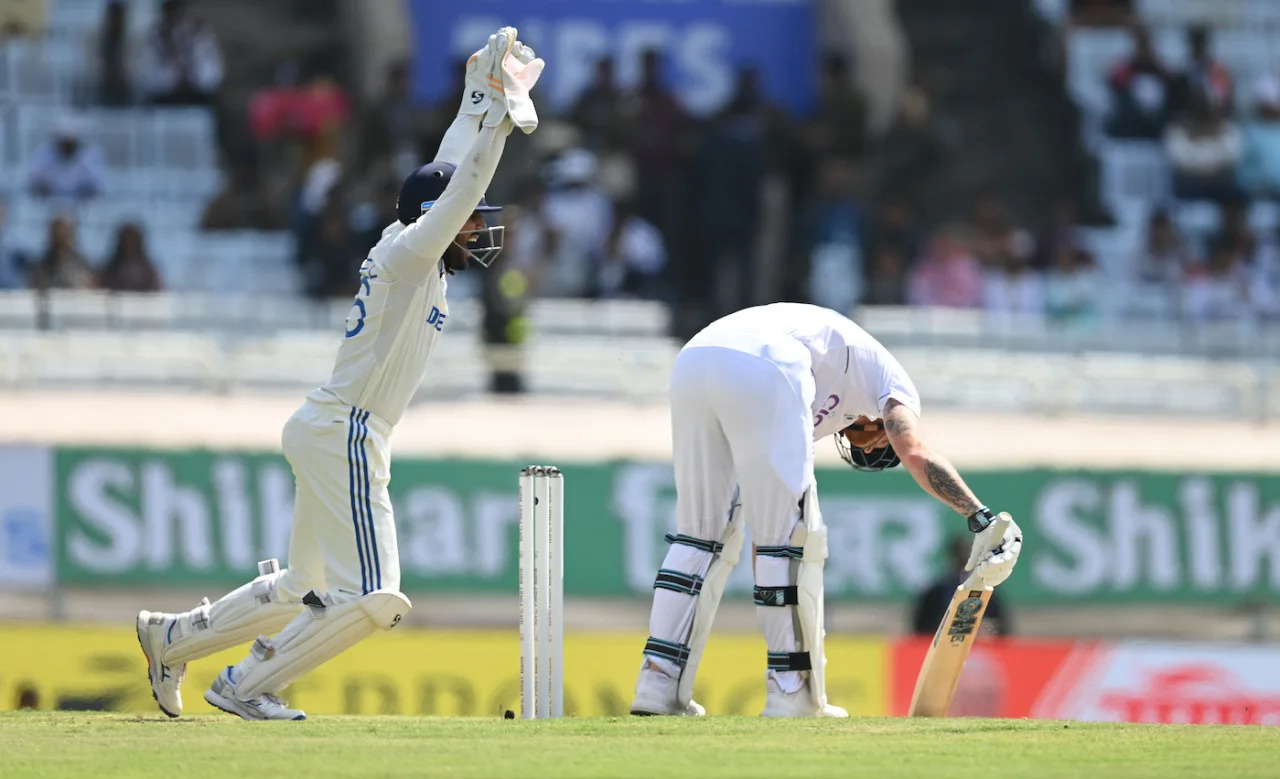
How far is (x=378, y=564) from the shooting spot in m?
7.79

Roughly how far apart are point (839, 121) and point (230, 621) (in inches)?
471

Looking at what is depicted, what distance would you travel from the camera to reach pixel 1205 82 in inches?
782

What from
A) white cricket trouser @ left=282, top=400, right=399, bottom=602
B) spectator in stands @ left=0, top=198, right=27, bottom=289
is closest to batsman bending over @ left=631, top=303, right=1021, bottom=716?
white cricket trouser @ left=282, top=400, right=399, bottom=602

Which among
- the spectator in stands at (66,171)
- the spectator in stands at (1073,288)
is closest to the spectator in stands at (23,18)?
the spectator in stands at (66,171)

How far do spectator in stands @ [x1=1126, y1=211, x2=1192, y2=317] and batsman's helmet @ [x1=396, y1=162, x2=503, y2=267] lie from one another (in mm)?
11202

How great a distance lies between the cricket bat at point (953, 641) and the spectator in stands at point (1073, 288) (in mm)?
9716

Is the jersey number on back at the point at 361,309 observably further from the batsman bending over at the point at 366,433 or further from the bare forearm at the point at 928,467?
the bare forearm at the point at 928,467

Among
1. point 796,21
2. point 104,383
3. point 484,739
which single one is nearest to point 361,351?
point 484,739

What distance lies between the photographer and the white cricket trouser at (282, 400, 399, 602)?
306 inches

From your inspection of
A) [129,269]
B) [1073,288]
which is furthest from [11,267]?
[1073,288]

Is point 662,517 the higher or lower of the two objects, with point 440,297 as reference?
lower

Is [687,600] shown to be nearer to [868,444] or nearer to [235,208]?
[868,444]

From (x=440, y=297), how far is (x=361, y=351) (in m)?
0.33

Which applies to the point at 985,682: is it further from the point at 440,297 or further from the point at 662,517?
the point at 440,297
